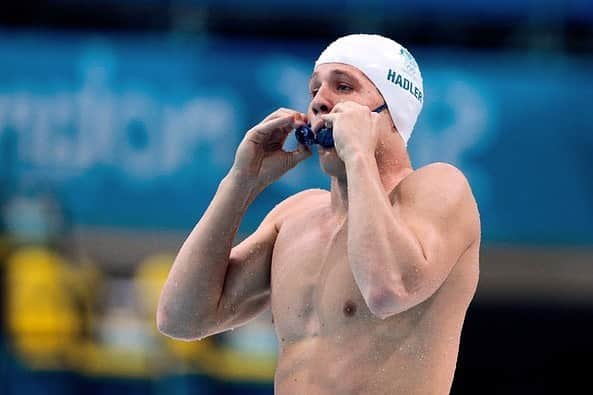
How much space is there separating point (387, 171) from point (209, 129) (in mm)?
5911

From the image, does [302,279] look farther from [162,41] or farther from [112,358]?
[162,41]

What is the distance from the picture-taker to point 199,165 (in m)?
9.45

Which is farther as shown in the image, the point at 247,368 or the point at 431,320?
the point at 247,368

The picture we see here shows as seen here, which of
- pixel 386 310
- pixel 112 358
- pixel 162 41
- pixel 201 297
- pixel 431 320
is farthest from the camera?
pixel 162 41

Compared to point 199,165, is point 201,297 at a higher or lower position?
higher

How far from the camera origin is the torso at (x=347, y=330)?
3432mm

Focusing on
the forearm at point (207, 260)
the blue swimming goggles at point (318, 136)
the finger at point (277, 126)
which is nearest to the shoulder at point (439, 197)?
the blue swimming goggles at point (318, 136)

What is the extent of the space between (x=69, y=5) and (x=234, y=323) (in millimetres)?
7031

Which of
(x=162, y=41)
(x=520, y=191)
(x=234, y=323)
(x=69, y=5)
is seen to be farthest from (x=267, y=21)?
(x=234, y=323)

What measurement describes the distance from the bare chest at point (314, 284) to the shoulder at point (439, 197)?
0.25 metres

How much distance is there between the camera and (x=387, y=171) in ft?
11.9

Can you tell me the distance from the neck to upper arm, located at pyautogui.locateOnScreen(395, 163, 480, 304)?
0.09 m

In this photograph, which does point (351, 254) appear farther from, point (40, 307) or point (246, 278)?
point (40, 307)

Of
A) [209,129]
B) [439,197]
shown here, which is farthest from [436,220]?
[209,129]
